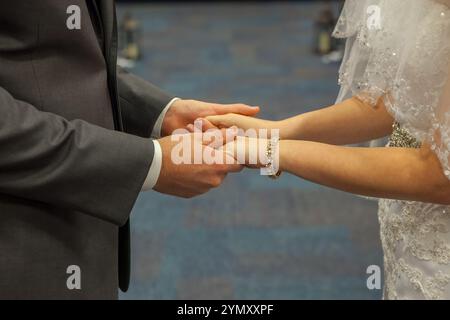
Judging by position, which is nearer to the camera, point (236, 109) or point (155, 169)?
point (155, 169)

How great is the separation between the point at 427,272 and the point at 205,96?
3.51 meters

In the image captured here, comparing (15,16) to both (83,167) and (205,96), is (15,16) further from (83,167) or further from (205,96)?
(205,96)

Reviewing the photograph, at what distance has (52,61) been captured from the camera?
3.88ft

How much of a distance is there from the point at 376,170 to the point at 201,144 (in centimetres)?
37

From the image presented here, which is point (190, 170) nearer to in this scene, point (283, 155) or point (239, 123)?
point (283, 155)

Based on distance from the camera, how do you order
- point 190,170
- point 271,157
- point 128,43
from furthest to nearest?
point 128,43
point 271,157
point 190,170

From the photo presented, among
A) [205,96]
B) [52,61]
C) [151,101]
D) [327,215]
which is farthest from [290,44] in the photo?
[52,61]

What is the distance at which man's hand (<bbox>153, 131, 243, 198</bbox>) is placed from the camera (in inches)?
49.5

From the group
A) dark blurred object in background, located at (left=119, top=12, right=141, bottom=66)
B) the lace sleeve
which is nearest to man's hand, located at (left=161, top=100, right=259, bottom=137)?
the lace sleeve

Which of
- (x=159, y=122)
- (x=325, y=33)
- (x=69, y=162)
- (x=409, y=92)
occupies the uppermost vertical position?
Answer: (x=409, y=92)

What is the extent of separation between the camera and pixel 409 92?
1.32m

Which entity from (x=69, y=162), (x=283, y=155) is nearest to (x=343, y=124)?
(x=283, y=155)

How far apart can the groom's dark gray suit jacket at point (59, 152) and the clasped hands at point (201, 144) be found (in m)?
0.08
